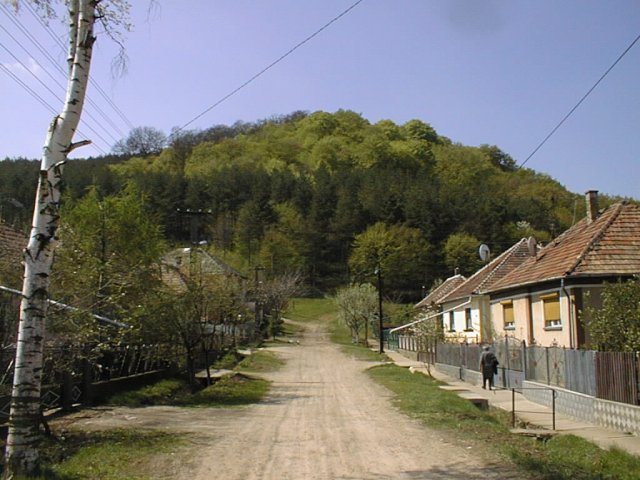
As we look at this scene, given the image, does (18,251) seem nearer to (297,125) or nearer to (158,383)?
(158,383)

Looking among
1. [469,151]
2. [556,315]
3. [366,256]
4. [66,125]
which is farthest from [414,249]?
[66,125]

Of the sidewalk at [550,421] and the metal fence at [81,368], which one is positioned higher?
the metal fence at [81,368]

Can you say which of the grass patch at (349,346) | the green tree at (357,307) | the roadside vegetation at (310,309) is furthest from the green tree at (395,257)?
the green tree at (357,307)

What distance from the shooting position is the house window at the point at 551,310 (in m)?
20.7

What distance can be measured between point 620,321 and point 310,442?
7.29 m

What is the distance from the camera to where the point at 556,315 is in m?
20.9

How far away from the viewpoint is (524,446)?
10.9 meters

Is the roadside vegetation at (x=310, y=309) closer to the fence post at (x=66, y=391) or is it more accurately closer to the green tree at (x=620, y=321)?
the fence post at (x=66, y=391)

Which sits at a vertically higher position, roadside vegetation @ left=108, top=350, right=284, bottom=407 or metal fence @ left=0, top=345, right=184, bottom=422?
metal fence @ left=0, top=345, right=184, bottom=422

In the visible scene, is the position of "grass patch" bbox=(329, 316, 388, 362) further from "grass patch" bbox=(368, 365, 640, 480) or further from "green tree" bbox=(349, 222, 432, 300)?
"grass patch" bbox=(368, 365, 640, 480)

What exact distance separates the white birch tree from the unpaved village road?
1.82m

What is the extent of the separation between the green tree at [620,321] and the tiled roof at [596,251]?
4977mm

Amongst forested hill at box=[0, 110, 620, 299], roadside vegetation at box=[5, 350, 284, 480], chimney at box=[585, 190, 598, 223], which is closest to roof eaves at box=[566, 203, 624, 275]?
chimney at box=[585, 190, 598, 223]

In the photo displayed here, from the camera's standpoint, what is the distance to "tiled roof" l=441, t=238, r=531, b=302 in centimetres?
3102
